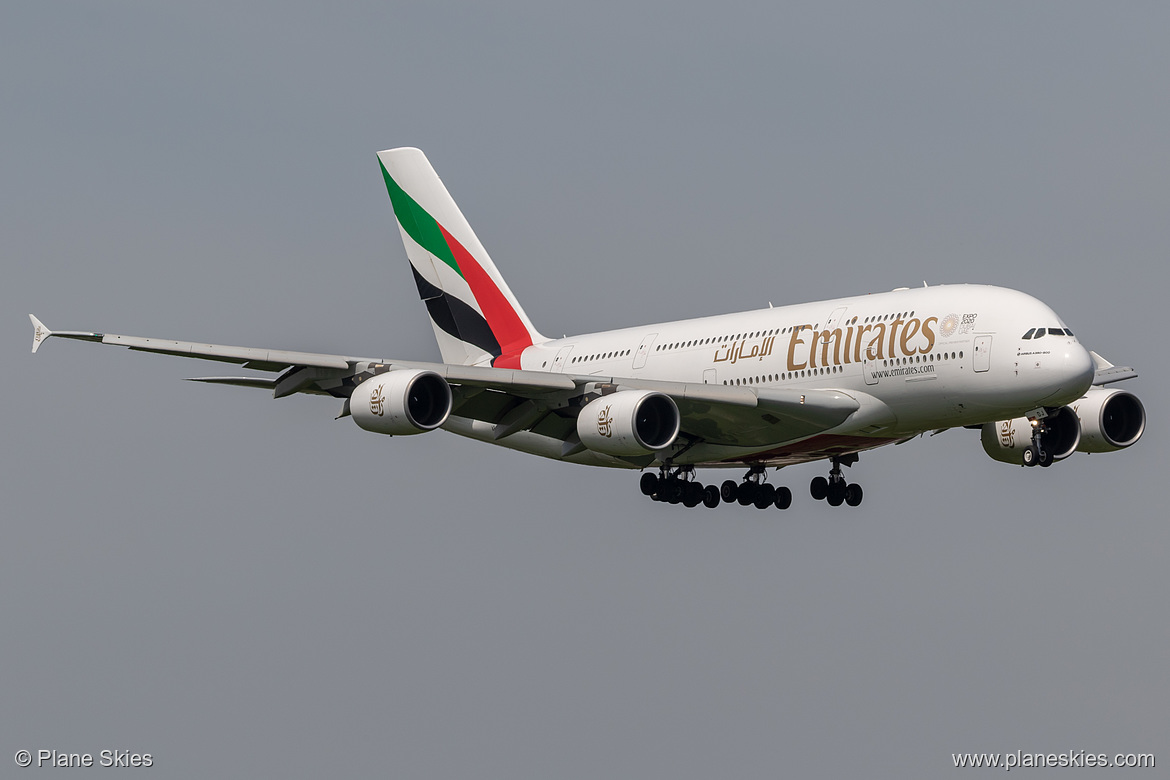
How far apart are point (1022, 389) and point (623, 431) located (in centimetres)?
898

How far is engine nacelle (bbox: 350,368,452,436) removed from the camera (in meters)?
36.2

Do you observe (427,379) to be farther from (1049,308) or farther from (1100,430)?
(1100,430)

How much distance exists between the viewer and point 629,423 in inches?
1458

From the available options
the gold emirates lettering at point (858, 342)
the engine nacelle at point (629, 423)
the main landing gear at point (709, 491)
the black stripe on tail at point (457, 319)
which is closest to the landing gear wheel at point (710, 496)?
the main landing gear at point (709, 491)

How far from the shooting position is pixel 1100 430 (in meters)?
42.3

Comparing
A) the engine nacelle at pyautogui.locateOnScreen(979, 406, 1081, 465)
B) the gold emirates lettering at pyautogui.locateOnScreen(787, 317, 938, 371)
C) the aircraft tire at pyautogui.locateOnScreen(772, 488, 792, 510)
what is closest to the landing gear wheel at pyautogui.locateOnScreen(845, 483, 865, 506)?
the aircraft tire at pyautogui.locateOnScreen(772, 488, 792, 510)

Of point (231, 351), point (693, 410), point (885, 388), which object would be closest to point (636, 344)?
point (693, 410)

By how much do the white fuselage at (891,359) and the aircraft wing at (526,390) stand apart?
1.81 ft

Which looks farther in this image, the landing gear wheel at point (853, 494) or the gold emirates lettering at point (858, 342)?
the landing gear wheel at point (853, 494)

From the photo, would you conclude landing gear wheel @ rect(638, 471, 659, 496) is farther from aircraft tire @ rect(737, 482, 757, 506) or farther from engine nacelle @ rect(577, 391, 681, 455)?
engine nacelle @ rect(577, 391, 681, 455)

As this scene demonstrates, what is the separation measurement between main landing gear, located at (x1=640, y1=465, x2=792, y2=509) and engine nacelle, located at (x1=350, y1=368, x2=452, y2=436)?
359 inches

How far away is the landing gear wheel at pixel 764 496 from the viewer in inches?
1772

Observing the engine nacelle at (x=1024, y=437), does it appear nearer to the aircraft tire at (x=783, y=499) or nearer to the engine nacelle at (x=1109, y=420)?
the engine nacelle at (x=1109, y=420)

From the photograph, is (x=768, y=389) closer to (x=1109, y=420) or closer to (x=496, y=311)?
(x=1109, y=420)
